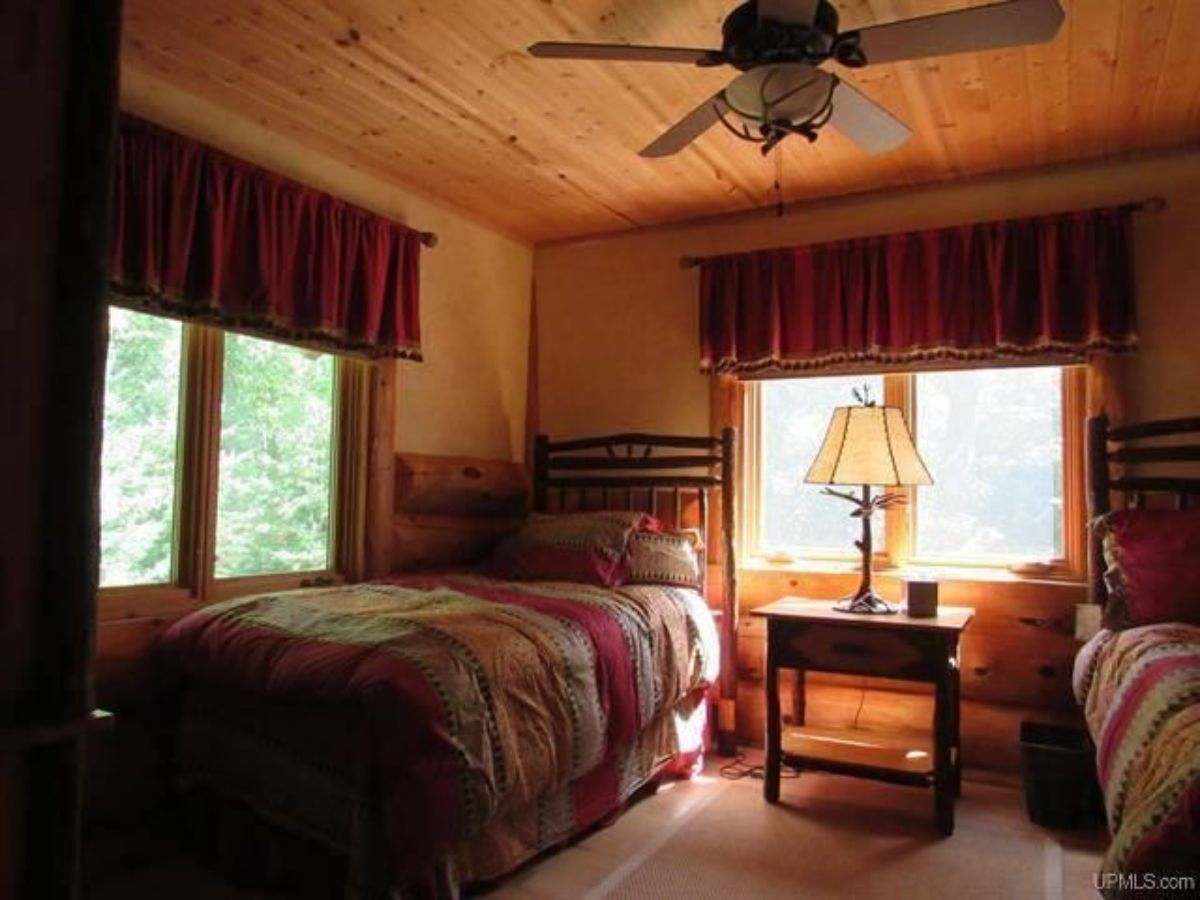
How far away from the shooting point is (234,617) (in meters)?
2.42

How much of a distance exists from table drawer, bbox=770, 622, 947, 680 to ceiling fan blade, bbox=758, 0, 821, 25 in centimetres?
196

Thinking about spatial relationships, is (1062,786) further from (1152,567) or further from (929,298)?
(929,298)

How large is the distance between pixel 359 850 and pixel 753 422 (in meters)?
2.53

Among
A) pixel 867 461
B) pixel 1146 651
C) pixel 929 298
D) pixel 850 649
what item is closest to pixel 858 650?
pixel 850 649

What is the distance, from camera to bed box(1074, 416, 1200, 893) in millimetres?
1398

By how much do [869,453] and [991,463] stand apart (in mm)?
653

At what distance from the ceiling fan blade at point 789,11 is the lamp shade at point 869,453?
167 centimetres

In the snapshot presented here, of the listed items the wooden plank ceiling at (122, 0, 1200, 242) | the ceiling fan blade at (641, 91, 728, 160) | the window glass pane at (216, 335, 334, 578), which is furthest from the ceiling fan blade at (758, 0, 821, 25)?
the window glass pane at (216, 335, 334, 578)

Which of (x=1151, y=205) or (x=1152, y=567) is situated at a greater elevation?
(x=1151, y=205)

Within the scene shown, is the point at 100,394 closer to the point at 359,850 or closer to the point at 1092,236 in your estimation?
the point at 359,850

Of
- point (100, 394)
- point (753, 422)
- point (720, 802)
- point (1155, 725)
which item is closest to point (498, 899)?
point (720, 802)

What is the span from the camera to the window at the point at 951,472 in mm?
3256

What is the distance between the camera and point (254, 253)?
2867 mm
